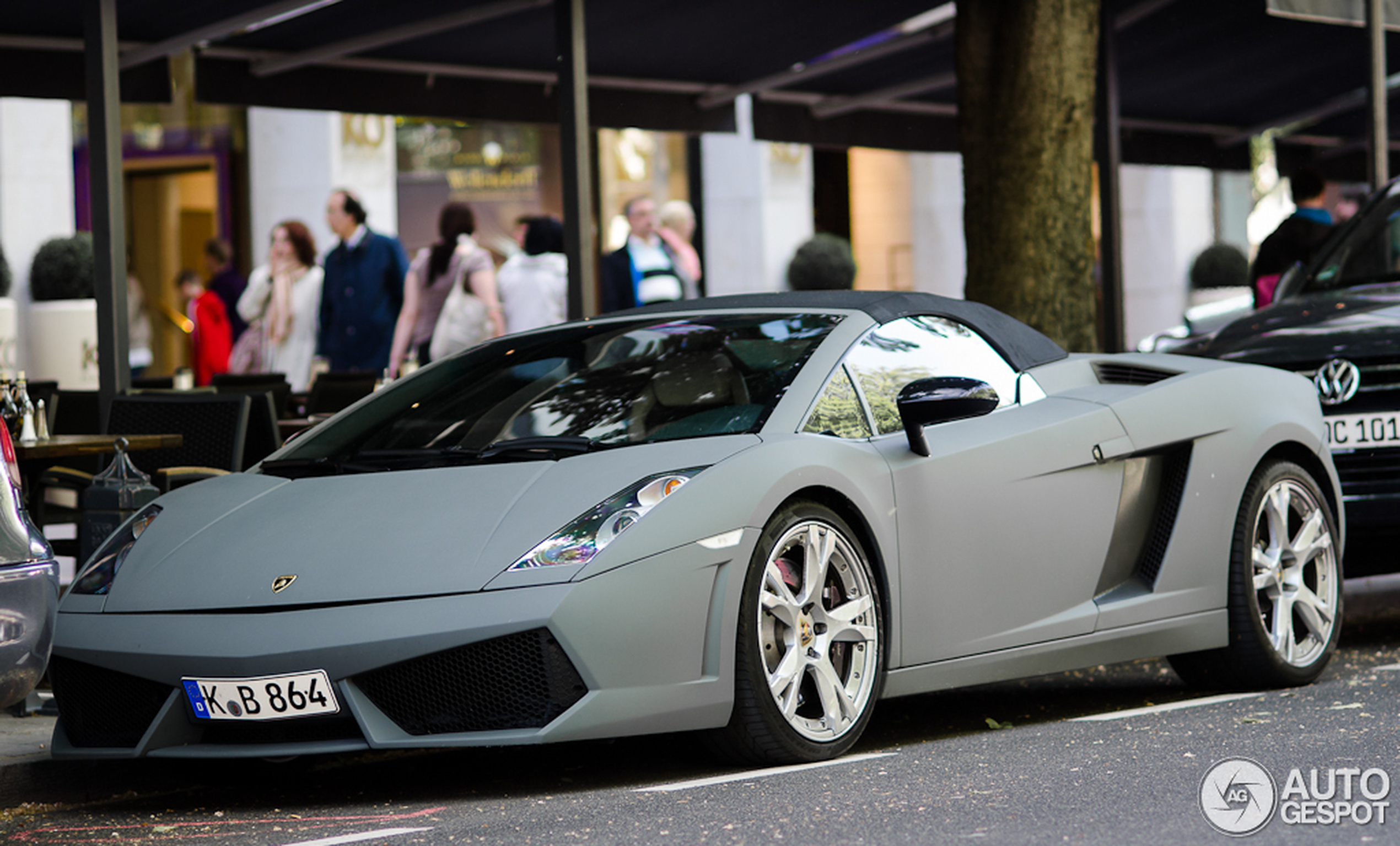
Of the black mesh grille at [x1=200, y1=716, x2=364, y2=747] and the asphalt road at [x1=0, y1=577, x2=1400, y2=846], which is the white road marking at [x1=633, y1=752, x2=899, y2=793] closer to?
the asphalt road at [x1=0, y1=577, x2=1400, y2=846]

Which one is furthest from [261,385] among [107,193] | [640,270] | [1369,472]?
[1369,472]

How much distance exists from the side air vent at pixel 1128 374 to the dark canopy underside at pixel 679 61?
5.05 metres

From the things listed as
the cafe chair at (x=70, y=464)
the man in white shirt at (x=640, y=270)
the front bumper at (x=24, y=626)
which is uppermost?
the man in white shirt at (x=640, y=270)

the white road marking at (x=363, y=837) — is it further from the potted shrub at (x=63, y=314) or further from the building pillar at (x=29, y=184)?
the building pillar at (x=29, y=184)

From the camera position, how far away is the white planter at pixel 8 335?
17.4 m

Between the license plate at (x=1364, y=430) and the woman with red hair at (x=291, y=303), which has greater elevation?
the woman with red hair at (x=291, y=303)

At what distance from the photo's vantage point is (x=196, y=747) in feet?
15.9

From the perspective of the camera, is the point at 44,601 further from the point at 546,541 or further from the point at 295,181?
the point at 295,181

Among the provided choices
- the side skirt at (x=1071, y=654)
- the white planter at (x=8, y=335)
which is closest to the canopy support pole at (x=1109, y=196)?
the side skirt at (x=1071, y=654)

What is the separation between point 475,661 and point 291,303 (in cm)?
1096

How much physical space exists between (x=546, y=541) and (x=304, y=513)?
2.52ft

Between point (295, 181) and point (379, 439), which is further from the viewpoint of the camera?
point (295, 181)

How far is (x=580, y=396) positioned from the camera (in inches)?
224

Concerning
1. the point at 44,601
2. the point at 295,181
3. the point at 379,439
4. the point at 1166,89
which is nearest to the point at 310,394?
the point at 379,439
